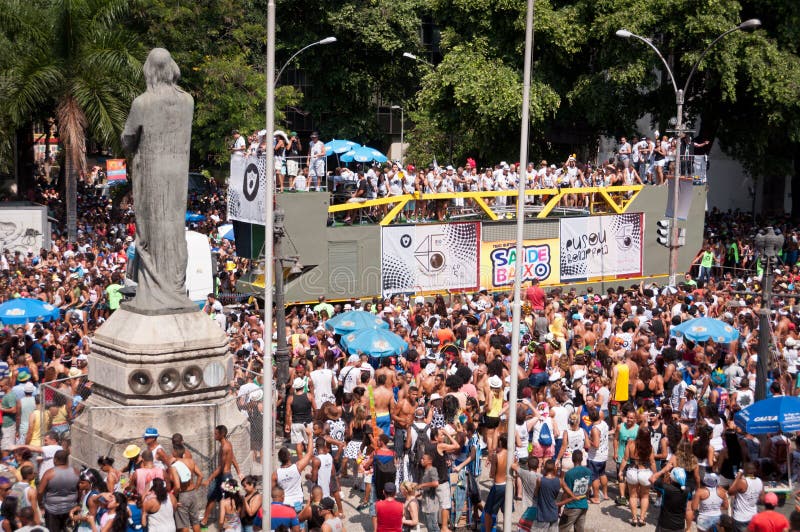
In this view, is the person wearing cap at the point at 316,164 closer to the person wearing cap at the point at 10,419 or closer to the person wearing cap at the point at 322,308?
the person wearing cap at the point at 322,308

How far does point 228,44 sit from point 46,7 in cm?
1015

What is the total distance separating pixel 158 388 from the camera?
1304 centimetres

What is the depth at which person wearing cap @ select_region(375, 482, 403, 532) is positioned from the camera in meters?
11.1

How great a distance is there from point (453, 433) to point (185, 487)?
3389 mm

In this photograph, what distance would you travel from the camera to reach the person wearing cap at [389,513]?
435 inches

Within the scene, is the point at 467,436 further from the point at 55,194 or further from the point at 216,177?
the point at 55,194

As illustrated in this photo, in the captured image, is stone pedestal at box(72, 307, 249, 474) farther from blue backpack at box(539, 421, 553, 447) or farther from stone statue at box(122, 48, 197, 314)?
blue backpack at box(539, 421, 553, 447)

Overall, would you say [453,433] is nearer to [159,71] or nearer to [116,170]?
[159,71]

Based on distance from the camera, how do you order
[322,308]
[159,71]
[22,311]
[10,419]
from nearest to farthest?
[159,71] < [10,419] < [22,311] < [322,308]

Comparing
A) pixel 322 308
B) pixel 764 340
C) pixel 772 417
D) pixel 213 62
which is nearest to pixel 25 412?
pixel 772 417

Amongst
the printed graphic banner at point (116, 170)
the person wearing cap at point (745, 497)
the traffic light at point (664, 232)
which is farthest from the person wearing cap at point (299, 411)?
the printed graphic banner at point (116, 170)

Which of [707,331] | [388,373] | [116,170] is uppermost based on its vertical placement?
[116,170]

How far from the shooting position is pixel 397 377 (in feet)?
51.7

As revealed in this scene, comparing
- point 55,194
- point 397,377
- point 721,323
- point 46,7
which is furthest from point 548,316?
point 55,194
